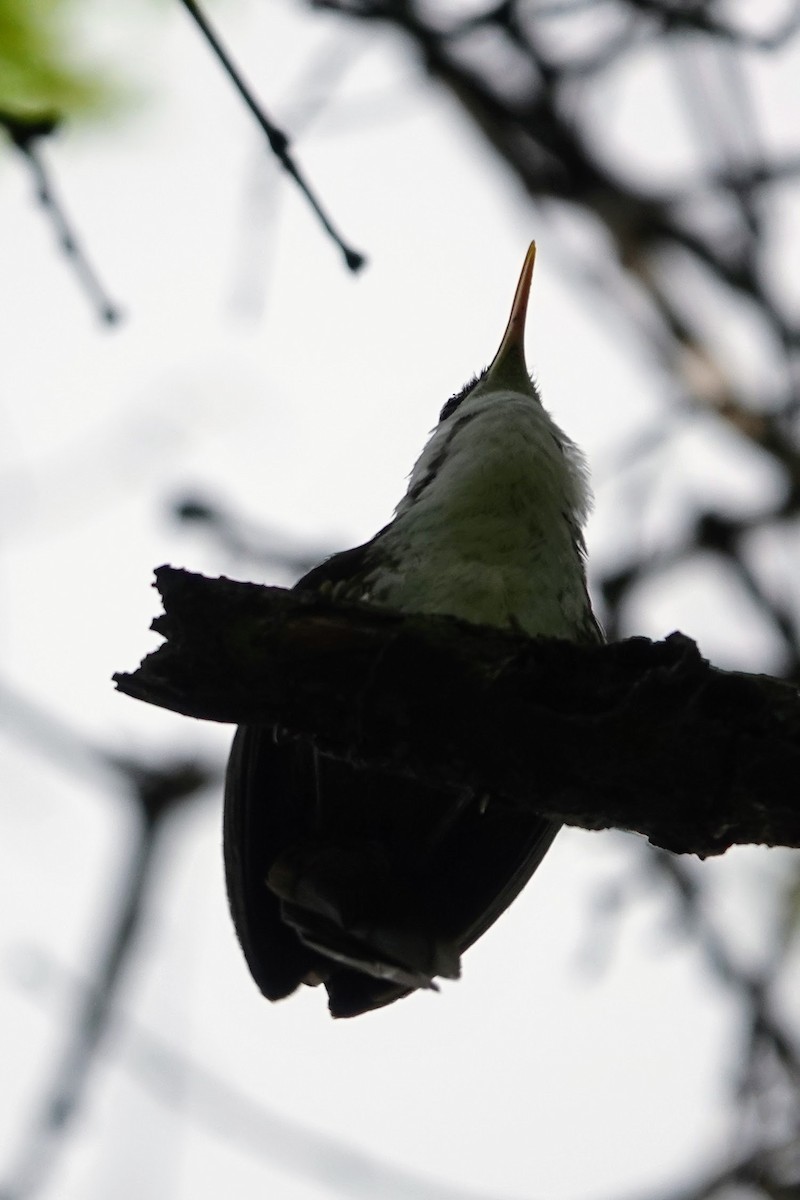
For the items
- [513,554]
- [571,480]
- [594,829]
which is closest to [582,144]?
[571,480]

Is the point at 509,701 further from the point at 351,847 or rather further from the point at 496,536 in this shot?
the point at 496,536

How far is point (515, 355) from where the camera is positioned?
6215 mm

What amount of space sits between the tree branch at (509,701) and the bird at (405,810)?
788 mm

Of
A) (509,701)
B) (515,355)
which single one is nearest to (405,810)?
(509,701)

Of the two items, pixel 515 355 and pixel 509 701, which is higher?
pixel 515 355

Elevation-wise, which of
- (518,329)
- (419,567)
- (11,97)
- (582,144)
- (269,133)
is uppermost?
(582,144)

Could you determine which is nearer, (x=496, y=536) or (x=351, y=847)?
(x=351, y=847)

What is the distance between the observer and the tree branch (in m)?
3.26

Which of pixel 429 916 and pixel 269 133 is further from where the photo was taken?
pixel 429 916

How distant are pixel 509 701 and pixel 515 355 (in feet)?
10.2

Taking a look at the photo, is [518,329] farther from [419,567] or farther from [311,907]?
[311,907]

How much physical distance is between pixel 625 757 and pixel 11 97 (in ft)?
8.36

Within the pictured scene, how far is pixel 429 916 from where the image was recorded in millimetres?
4270

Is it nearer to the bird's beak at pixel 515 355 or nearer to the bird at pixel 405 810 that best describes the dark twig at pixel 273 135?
the bird at pixel 405 810
